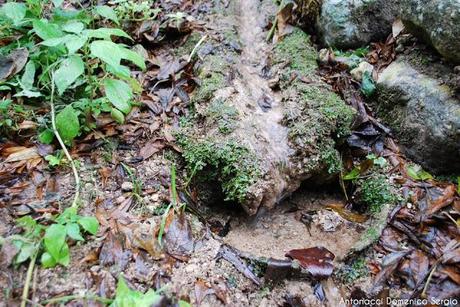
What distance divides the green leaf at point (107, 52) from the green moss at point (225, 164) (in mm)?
837

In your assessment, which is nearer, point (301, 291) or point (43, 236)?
point (43, 236)

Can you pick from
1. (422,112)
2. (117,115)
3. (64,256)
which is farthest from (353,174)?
(64,256)

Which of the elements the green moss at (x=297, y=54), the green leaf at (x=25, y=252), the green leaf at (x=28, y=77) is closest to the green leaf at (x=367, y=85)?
the green moss at (x=297, y=54)

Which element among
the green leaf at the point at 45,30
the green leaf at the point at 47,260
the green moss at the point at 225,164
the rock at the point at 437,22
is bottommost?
the green leaf at the point at 47,260

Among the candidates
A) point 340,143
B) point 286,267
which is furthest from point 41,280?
point 340,143

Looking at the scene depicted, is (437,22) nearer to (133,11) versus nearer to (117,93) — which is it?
(117,93)

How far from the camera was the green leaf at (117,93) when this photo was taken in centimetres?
250

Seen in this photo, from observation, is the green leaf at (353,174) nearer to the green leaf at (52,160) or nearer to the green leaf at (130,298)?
the green leaf at (130,298)

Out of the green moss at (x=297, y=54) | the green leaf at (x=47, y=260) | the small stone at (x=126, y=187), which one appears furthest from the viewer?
the green moss at (x=297, y=54)

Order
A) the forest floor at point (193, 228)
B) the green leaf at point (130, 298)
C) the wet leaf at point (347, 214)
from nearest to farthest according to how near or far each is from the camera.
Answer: the green leaf at point (130, 298)
the forest floor at point (193, 228)
the wet leaf at point (347, 214)

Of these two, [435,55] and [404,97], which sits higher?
[435,55]

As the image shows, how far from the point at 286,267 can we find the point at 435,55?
1.95m

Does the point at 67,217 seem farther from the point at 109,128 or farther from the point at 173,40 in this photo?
the point at 173,40

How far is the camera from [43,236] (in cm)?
207
